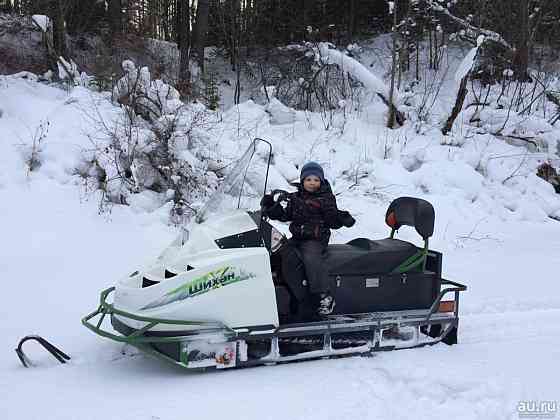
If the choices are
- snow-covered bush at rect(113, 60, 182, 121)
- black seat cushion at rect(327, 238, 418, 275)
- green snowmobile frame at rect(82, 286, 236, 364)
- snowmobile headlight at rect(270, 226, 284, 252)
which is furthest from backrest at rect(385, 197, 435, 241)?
snow-covered bush at rect(113, 60, 182, 121)

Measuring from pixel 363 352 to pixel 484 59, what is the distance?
10034 millimetres

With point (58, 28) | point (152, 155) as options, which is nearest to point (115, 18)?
point (58, 28)

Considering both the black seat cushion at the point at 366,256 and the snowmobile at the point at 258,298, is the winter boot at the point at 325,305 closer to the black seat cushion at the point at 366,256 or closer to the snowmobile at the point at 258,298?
the snowmobile at the point at 258,298

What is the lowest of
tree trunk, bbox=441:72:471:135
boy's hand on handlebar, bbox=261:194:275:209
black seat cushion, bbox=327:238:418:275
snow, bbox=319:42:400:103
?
black seat cushion, bbox=327:238:418:275

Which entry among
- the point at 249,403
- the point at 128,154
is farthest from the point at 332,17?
the point at 249,403

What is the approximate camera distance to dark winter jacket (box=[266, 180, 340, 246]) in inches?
168

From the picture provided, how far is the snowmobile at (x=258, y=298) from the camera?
3697 mm

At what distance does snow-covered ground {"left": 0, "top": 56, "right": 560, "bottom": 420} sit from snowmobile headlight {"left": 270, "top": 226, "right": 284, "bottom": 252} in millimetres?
821

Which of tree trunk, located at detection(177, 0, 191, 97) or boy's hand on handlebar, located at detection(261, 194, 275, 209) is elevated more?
tree trunk, located at detection(177, 0, 191, 97)

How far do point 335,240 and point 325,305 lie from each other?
306 cm

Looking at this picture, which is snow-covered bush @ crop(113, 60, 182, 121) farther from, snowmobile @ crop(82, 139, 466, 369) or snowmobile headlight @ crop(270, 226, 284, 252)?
snowmobile headlight @ crop(270, 226, 284, 252)

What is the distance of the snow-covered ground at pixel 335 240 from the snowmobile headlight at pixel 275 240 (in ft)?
2.69

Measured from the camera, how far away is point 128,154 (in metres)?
7.43

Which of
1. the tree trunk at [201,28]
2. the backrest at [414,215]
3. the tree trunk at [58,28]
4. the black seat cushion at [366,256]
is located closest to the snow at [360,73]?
the tree trunk at [201,28]
